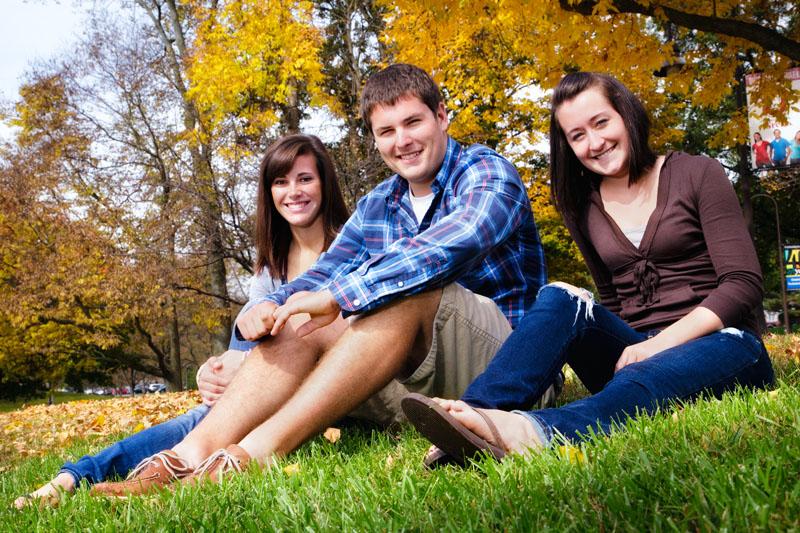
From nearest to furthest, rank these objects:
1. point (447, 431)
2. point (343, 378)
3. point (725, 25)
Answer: point (447, 431) < point (343, 378) < point (725, 25)

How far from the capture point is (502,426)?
1957mm

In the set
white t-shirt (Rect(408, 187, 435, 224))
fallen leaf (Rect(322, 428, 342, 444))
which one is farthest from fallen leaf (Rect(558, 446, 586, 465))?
white t-shirt (Rect(408, 187, 435, 224))

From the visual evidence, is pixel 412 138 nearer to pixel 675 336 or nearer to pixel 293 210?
pixel 293 210

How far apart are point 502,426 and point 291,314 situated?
3.04ft

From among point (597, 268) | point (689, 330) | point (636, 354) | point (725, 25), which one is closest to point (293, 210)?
point (597, 268)

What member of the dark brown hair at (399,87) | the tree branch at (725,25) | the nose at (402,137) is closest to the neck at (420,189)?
the nose at (402,137)

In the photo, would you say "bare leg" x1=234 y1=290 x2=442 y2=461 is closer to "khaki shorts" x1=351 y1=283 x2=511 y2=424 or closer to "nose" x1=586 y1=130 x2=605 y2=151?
"khaki shorts" x1=351 y1=283 x2=511 y2=424

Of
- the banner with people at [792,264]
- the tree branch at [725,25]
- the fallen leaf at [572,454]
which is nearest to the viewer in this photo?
the fallen leaf at [572,454]

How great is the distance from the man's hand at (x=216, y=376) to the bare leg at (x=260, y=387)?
0.44 m

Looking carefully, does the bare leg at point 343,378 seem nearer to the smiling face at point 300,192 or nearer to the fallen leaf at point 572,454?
the fallen leaf at point 572,454

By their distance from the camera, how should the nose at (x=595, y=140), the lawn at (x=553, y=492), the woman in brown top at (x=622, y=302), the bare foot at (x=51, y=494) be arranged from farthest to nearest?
the nose at (x=595, y=140) → the bare foot at (x=51, y=494) → the woman in brown top at (x=622, y=302) → the lawn at (x=553, y=492)

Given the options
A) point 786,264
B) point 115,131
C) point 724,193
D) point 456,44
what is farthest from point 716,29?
point 786,264

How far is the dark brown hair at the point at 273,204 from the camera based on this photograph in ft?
12.6

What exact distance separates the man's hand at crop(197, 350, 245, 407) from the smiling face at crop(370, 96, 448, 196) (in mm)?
1126
